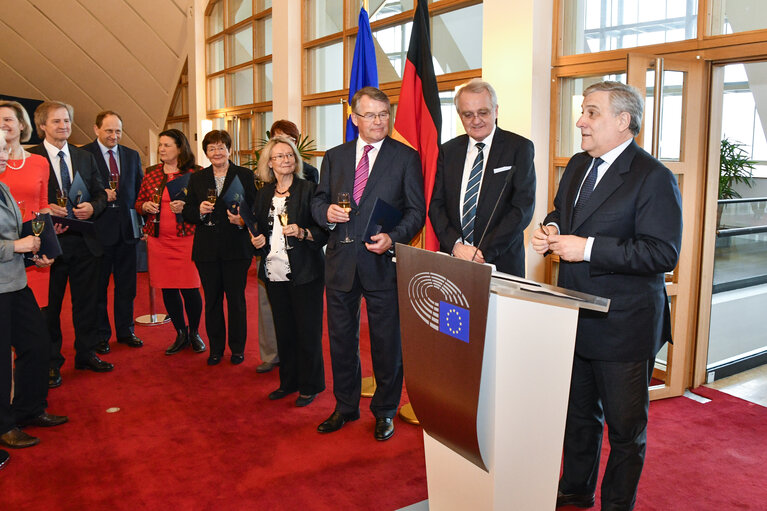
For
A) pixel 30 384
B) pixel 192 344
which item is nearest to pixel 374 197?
pixel 30 384

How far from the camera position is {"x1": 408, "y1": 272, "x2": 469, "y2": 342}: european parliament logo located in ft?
6.28

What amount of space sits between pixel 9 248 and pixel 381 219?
5.81 feet

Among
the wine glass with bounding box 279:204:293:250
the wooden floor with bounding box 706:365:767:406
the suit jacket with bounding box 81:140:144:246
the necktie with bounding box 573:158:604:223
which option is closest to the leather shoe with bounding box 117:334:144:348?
the suit jacket with bounding box 81:140:144:246

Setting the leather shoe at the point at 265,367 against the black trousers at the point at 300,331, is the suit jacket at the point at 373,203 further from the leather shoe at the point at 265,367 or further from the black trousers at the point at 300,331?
the leather shoe at the point at 265,367

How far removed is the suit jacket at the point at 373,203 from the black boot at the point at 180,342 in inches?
87.9

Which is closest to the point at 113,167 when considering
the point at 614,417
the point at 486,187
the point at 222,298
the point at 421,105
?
the point at 222,298

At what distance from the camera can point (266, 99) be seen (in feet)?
33.5

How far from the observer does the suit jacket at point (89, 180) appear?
4.25m

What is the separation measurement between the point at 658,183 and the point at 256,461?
2.28 meters

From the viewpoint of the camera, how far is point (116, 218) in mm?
4832

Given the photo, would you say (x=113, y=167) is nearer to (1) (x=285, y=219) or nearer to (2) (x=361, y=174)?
(1) (x=285, y=219)

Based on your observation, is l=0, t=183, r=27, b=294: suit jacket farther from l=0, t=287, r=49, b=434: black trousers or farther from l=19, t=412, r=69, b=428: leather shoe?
l=19, t=412, r=69, b=428: leather shoe

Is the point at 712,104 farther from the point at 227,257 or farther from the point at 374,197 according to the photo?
the point at 227,257

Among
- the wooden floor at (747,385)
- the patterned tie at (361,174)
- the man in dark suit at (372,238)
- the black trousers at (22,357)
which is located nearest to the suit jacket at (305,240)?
the man in dark suit at (372,238)
